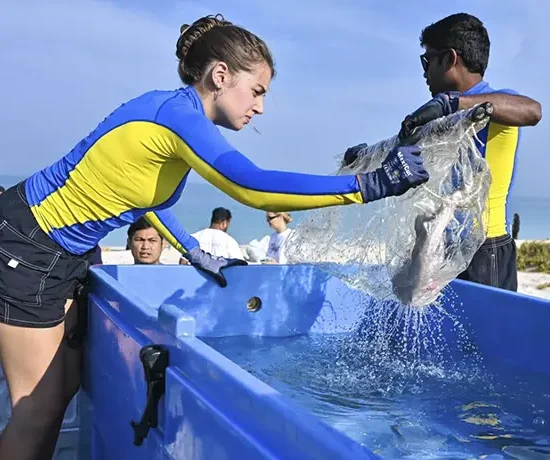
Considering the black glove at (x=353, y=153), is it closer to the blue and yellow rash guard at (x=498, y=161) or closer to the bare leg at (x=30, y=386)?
the blue and yellow rash guard at (x=498, y=161)

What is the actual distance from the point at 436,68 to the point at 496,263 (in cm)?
88

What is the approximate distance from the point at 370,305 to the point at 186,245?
878 mm

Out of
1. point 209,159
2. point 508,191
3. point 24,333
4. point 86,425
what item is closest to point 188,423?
point 209,159

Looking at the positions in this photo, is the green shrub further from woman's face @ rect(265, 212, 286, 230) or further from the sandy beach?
woman's face @ rect(265, 212, 286, 230)

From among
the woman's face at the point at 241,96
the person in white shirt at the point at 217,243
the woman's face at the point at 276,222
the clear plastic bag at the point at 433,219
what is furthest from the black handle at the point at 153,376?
the woman's face at the point at 276,222

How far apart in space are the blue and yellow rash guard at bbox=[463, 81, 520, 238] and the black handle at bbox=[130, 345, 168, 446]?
1752mm

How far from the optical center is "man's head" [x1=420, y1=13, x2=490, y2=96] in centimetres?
295

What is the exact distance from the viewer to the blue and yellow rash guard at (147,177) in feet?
6.04

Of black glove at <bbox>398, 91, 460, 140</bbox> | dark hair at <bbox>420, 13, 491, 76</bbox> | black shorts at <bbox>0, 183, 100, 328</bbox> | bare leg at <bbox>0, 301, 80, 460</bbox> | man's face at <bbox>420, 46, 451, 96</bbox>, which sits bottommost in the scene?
bare leg at <bbox>0, 301, 80, 460</bbox>

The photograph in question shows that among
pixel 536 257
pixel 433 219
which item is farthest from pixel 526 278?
pixel 433 219

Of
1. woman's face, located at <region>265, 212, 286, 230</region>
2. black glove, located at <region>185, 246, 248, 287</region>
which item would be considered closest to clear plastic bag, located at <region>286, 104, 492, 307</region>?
black glove, located at <region>185, 246, 248, 287</region>

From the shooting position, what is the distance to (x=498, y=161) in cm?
293

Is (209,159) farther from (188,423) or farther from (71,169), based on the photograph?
(188,423)

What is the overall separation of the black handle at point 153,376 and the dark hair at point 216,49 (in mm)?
954
